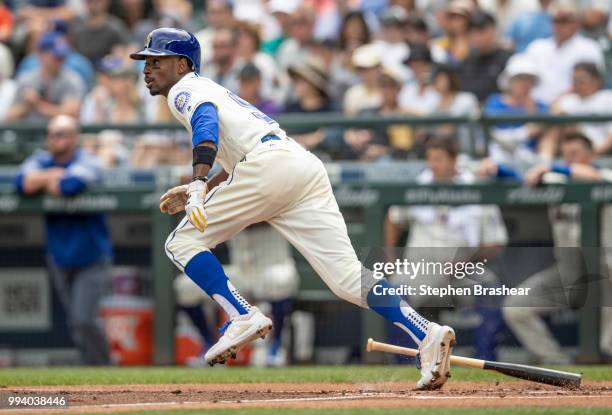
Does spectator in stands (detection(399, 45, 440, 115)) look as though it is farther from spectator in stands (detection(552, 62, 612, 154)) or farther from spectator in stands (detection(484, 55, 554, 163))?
spectator in stands (detection(552, 62, 612, 154))

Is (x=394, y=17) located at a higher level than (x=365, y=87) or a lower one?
higher

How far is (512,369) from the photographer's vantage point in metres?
7.00

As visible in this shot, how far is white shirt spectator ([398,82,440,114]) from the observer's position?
11578 mm

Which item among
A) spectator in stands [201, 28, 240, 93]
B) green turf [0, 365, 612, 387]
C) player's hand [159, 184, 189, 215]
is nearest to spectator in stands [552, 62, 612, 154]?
green turf [0, 365, 612, 387]

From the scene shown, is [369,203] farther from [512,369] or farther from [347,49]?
[512,369]

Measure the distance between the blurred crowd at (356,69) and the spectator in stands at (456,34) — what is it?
1 cm

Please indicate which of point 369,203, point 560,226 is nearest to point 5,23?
point 369,203

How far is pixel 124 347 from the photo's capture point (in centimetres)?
1112

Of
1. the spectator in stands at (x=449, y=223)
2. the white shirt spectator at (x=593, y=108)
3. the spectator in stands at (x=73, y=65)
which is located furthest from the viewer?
the spectator in stands at (x=73, y=65)

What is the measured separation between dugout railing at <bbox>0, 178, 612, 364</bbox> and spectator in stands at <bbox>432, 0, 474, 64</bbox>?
6.19ft

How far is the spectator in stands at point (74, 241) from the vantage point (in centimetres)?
1084

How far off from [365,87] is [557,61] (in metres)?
Result: 1.76

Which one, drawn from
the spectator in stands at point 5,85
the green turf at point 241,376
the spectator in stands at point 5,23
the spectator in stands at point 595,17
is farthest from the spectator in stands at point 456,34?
the spectator in stands at point 5,23

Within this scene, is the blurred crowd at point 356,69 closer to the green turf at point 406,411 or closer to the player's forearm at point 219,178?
the player's forearm at point 219,178
